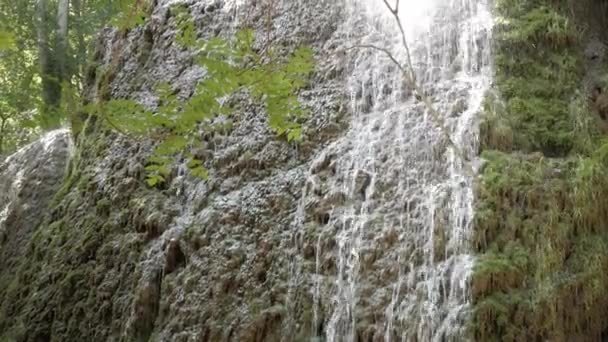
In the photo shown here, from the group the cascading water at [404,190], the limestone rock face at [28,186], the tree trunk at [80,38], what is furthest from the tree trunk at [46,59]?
the cascading water at [404,190]

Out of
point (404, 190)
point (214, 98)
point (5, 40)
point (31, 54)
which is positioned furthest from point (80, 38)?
point (5, 40)

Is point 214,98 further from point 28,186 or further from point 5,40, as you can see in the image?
point 28,186

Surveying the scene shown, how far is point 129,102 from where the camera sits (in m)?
4.34

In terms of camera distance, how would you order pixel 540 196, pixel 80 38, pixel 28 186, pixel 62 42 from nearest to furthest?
pixel 540 196 → pixel 28 186 → pixel 62 42 → pixel 80 38

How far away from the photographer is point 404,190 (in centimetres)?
595

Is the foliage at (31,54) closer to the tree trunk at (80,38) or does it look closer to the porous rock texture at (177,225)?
the tree trunk at (80,38)

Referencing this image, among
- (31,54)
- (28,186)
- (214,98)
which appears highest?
(31,54)

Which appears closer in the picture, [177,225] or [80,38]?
[177,225]

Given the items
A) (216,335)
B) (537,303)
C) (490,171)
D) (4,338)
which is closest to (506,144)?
(490,171)

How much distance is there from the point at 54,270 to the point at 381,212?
15.5 ft

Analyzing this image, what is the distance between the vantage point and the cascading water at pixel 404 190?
5330mm

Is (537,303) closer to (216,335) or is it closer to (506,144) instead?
(506,144)

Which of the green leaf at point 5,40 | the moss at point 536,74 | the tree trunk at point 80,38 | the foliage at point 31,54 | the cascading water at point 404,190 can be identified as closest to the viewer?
the green leaf at point 5,40

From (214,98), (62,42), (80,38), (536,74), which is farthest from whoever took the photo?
(80,38)
